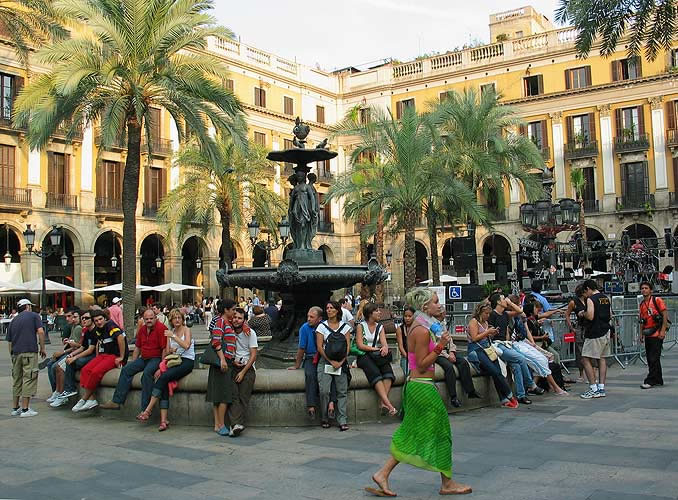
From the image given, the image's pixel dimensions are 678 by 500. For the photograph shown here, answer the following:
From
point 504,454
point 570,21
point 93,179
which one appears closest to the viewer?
point 504,454

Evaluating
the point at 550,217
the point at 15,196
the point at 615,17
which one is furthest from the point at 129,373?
the point at 15,196

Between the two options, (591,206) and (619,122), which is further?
(591,206)

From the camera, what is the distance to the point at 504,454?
21.3 feet

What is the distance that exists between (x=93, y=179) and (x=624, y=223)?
29645 mm

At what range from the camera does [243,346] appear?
7.81 metres

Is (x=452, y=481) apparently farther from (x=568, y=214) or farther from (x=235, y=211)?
(x=235, y=211)

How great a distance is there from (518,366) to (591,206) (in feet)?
119

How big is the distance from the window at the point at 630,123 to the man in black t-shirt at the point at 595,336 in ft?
116

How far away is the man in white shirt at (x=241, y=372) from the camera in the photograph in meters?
7.62

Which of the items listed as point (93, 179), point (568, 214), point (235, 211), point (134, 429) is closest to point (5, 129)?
point (93, 179)

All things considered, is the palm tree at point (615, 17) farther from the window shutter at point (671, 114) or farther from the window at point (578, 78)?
the window at point (578, 78)

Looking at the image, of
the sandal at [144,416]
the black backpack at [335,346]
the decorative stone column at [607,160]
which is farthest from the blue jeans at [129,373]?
the decorative stone column at [607,160]

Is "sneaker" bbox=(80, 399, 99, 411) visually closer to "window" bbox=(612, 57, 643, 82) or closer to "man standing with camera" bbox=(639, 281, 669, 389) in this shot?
"man standing with camera" bbox=(639, 281, 669, 389)

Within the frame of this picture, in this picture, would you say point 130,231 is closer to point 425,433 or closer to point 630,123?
point 425,433
